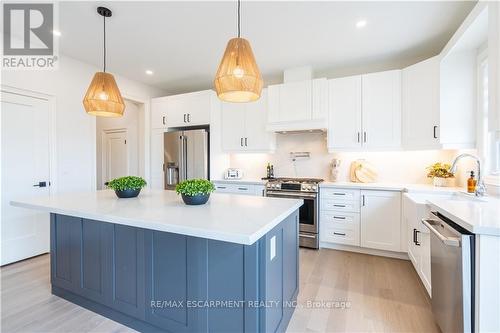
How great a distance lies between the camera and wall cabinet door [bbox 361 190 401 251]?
2918 millimetres

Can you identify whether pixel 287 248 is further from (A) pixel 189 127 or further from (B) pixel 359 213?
(A) pixel 189 127

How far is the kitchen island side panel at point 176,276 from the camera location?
135 cm

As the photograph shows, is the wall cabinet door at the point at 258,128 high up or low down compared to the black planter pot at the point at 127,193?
up

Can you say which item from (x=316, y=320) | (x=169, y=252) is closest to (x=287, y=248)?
(x=316, y=320)

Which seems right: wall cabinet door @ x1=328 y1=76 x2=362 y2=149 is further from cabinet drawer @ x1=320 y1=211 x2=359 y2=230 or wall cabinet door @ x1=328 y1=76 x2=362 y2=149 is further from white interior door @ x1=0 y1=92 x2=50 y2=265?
white interior door @ x1=0 y1=92 x2=50 y2=265

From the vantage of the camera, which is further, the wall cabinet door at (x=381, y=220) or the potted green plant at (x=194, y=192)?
the wall cabinet door at (x=381, y=220)

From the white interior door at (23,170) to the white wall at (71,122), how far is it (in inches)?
5.7

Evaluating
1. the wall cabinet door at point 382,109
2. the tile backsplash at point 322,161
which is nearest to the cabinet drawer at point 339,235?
the tile backsplash at point 322,161

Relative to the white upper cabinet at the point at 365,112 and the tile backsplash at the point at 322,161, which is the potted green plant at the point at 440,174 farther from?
the white upper cabinet at the point at 365,112

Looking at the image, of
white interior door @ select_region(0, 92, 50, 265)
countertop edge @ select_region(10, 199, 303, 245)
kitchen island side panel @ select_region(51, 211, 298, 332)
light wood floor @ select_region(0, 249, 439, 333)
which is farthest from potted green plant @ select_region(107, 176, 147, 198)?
white interior door @ select_region(0, 92, 50, 265)

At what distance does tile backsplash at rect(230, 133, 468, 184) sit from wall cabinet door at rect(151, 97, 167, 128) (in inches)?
57.4

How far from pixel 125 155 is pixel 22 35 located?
252cm

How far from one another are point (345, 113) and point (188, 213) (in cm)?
274
